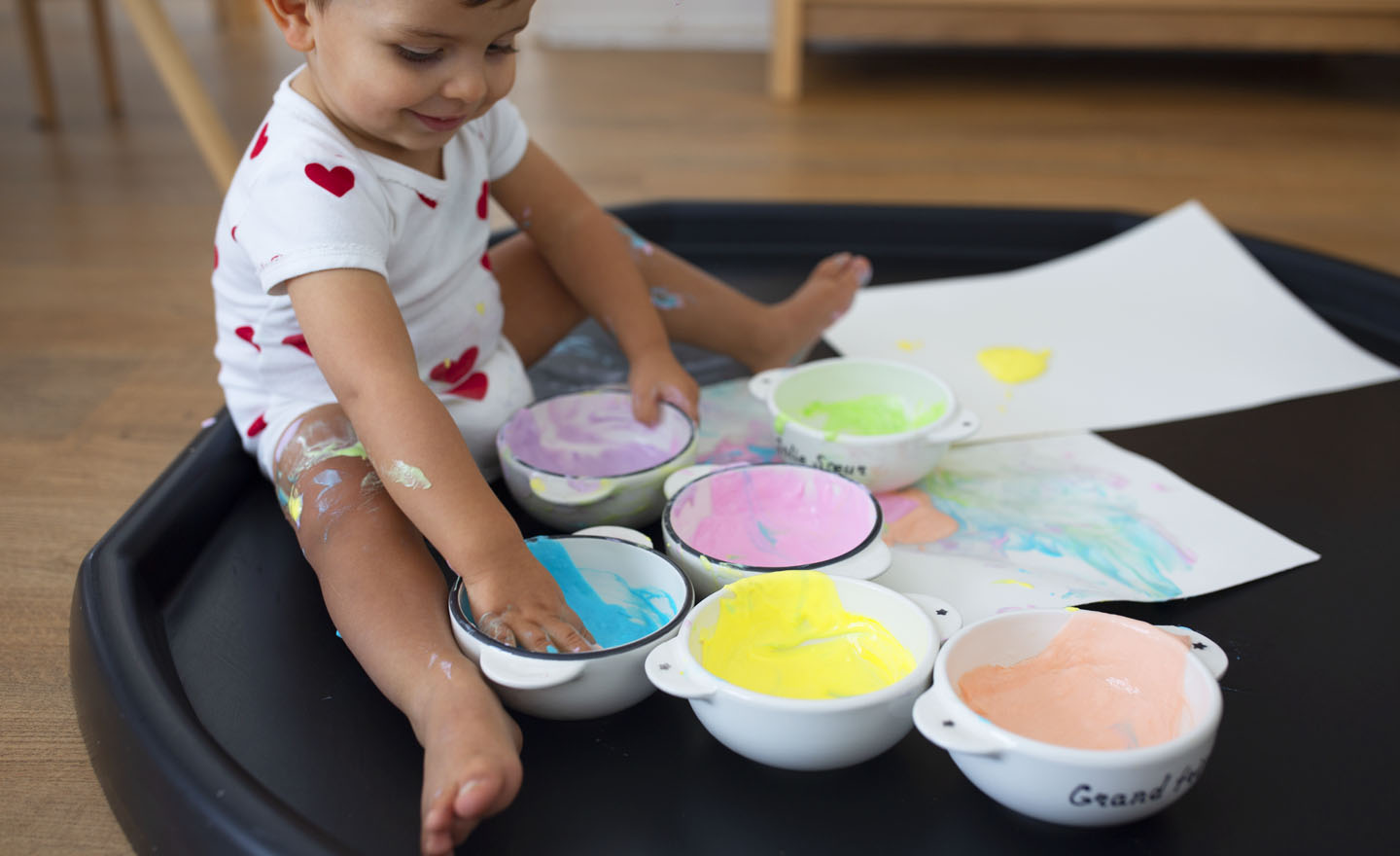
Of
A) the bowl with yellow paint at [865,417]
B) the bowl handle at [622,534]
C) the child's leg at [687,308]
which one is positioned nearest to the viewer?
the bowl handle at [622,534]

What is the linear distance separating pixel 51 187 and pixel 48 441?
84 cm

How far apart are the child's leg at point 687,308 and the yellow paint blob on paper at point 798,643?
38 cm

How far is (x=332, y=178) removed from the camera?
710 millimetres

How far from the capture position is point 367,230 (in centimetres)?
71

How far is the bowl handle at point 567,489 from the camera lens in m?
0.77

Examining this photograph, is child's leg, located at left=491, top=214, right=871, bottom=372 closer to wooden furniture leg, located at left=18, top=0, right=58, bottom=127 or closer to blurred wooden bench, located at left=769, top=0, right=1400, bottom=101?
blurred wooden bench, located at left=769, top=0, right=1400, bottom=101

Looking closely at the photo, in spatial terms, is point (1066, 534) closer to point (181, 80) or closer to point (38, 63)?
point (181, 80)

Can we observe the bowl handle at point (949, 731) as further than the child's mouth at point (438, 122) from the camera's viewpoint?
No

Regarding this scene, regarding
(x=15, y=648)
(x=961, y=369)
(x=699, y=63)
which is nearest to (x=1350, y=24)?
(x=699, y=63)

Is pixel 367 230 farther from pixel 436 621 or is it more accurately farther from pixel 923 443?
pixel 923 443

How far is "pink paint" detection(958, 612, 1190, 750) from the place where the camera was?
58cm

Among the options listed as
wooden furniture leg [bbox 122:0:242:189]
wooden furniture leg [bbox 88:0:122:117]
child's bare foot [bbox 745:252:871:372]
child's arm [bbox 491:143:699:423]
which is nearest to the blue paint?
child's arm [bbox 491:143:699:423]

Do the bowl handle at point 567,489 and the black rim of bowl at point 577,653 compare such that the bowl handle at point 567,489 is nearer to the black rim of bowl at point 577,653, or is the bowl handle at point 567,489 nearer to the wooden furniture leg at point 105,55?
the black rim of bowl at point 577,653

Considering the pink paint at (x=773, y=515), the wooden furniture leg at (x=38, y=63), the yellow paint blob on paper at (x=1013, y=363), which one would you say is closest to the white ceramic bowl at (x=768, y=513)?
the pink paint at (x=773, y=515)
